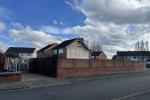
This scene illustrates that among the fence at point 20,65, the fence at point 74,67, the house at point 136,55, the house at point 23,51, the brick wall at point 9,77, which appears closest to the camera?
the brick wall at point 9,77

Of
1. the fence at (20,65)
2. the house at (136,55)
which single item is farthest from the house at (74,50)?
the house at (136,55)

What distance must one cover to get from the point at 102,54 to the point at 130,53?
1577cm

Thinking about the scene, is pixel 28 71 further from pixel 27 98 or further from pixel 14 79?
pixel 27 98

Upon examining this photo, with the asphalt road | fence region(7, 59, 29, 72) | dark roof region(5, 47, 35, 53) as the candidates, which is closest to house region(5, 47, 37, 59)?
dark roof region(5, 47, 35, 53)

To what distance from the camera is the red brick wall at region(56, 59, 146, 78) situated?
1462 centimetres

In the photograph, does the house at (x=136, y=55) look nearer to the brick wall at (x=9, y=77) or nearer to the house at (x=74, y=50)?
the house at (x=74, y=50)

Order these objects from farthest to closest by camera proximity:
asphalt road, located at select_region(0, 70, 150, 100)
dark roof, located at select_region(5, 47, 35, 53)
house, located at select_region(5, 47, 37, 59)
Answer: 1. dark roof, located at select_region(5, 47, 35, 53)
2. house, located at select_region(5, 47, 37, 59)
3. asphalt road, located at select_region(0, 70, 150, 100)

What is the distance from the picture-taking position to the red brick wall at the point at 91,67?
14617 millimetres

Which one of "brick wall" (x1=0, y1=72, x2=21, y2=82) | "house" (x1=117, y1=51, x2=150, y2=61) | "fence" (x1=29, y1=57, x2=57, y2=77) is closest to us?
"brick wall" (x1=0, y1=72, x2=21, y2=82)

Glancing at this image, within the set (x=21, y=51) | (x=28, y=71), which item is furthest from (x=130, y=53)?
(x=28, y=71)

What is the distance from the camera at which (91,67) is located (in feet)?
57.0

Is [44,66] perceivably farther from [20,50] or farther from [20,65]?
[20,50]

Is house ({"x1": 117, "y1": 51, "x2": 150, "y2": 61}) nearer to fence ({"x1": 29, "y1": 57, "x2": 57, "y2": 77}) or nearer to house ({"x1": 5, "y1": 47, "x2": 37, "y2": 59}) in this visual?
house ({"x1": 5, "y1": 47, "x2": 37, "y2": 59})

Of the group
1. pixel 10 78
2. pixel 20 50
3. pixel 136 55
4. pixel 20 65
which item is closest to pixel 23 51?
pixel 20 50
